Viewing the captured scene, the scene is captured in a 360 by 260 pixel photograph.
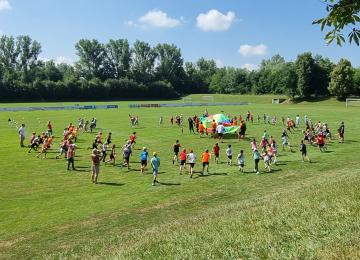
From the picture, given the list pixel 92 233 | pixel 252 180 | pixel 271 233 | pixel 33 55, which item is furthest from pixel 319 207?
pixel 33 55

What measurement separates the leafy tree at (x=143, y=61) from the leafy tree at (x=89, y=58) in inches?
436

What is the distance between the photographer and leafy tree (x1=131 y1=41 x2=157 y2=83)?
141 m

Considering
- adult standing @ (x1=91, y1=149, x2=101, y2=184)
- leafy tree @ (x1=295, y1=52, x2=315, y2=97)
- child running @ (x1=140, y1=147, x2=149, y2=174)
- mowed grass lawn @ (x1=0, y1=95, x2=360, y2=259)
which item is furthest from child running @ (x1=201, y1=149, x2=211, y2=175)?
leafy tree @ (x1=295, y1=52, x2=315, y2=97)

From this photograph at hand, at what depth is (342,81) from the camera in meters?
97.5

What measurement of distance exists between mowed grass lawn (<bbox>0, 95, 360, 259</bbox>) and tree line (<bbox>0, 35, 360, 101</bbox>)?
72490 millimetres

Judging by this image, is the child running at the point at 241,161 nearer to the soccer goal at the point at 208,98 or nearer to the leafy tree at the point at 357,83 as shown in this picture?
the leafy tree at the point at 357,83

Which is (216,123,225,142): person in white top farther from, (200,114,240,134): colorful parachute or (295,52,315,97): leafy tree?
(295,52,315,97): leafy tree

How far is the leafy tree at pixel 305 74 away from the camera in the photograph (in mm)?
104438

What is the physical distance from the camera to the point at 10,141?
37375 mm

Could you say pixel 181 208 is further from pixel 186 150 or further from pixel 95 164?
pixel 186 150

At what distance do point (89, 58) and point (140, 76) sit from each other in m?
17.7

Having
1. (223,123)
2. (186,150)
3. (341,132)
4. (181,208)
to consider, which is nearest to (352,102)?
(223,123)

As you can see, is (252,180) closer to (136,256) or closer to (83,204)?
(83,204)

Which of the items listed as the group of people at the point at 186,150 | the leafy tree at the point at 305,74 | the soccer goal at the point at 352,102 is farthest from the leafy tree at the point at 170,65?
the group of people at the point at 186,150
